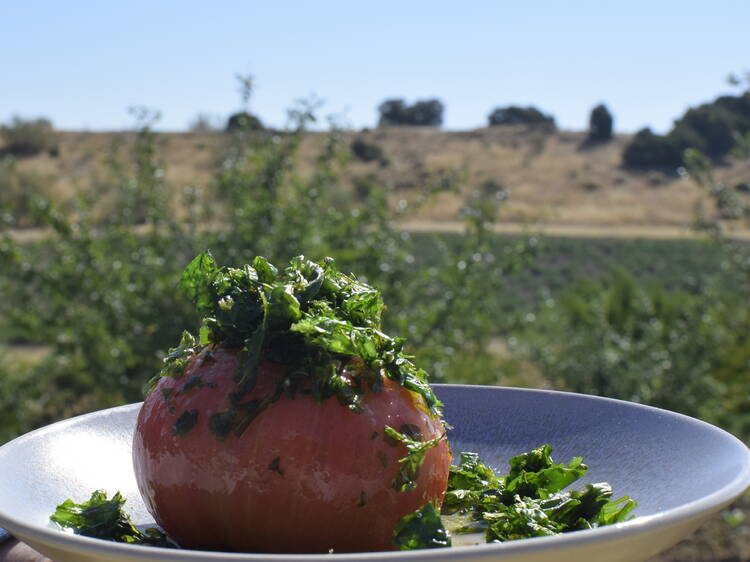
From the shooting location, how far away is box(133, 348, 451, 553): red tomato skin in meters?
1.33

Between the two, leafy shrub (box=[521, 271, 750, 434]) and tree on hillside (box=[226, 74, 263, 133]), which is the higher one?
tree on hillside (box=[226, 74, 263, 133])

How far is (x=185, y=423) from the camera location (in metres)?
1.39

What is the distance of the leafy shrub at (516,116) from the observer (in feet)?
218

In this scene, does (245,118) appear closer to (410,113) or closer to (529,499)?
(529,499)

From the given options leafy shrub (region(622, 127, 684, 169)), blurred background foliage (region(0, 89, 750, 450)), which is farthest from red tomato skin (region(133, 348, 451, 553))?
leafy shrub (region(622, 127, 684, 169))

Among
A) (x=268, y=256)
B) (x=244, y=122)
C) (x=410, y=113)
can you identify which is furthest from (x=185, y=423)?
(x=410, y=113)

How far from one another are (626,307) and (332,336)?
990 cm

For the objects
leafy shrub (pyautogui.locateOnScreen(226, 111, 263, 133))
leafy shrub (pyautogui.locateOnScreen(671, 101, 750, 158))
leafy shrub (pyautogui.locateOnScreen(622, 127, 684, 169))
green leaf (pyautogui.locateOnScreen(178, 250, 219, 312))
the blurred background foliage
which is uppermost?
leafy shrub (pyautogui.locateOnScreen(671, 101, 750, 158))

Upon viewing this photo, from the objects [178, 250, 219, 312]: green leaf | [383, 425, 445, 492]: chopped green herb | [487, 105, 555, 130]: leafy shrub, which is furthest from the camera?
[487, 105, 555, 130]: leafy shrub

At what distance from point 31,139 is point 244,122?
43946 mm

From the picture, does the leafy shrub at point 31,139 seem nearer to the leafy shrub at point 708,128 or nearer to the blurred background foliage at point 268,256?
the leafy shrub at point 708,128

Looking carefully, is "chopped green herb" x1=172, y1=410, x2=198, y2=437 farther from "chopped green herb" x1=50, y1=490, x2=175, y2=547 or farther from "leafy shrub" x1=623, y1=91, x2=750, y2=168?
"leafy shrub" x1=623, y1=91, x2=750, y2=168

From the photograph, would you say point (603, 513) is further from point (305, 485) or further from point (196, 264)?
point (196, 264)

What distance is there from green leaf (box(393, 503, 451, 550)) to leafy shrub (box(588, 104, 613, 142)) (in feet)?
189
